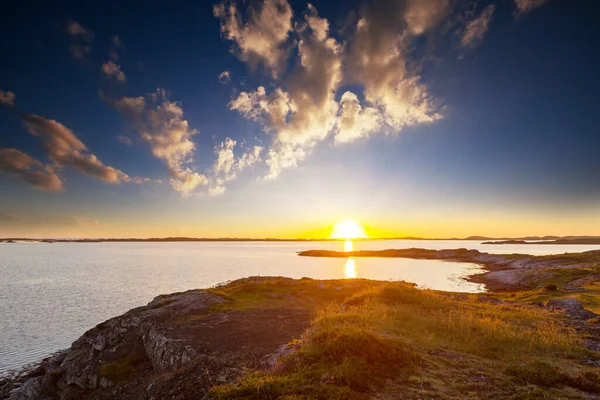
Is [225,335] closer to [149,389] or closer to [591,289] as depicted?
[149,389]

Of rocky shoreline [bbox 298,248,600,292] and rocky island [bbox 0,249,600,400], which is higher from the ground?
rocky island [bbox 0,249,600,400]

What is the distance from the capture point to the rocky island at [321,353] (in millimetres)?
10109

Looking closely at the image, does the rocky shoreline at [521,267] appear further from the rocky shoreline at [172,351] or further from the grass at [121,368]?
the grass at [121,368]

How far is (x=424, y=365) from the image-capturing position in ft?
38.4

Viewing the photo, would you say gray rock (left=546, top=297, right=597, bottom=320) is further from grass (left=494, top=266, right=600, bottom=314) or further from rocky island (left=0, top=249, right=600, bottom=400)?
grass (left=494, top=266, right=600, bottom=314)

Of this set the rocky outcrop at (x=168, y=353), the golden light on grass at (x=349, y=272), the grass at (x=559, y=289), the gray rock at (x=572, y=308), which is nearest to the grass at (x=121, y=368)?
the rocky outcrop at (x=168, y=353)

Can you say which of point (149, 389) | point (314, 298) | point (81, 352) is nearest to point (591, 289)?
point (314, 298)

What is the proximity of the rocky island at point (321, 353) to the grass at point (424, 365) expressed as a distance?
5cm

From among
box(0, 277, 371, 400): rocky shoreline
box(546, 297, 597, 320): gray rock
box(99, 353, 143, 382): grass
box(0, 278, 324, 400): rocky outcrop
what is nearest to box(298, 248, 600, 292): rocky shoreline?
box(546, 297, 597, 320): gray rock

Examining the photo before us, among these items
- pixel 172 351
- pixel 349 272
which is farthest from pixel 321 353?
pixel 349 272

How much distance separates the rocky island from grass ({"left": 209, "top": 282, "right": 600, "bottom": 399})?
46 millimetres

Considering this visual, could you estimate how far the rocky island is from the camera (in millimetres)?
10109

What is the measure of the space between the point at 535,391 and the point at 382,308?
35.8 feet

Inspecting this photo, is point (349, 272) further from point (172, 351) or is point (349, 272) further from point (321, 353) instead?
point (321, 353)
